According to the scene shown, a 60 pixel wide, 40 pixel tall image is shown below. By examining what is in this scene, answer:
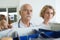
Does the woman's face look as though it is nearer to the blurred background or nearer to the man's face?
the blurred background

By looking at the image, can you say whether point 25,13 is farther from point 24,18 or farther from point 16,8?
point 16,8

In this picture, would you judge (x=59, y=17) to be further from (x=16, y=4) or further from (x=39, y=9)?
(x=16, y=4)

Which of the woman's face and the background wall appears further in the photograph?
the background wall

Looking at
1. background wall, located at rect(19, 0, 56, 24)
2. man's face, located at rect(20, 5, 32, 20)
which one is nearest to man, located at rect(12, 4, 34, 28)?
man's face, located at rect(20, 5, 32, 20)

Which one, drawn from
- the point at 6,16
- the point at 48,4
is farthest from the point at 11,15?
the point at 48,4

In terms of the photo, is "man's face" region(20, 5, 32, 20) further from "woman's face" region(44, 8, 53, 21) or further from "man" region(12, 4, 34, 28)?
"woman's face" region(44, 8, 53, 21)

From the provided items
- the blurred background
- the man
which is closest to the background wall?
the blurred background

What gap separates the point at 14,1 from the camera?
1533 mm

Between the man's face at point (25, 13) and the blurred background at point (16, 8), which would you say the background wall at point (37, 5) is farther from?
the man's face at point (25, 13)

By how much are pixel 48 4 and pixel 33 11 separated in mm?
214

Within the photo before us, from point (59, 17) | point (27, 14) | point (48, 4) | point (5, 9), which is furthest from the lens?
point (59, 17)

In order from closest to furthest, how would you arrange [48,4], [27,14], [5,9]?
[27,14], [5,9], [48,4]

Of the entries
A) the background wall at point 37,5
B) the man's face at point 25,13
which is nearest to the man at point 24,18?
the man's face at point 25,13

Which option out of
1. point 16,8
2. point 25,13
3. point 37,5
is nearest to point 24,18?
point 25,13
